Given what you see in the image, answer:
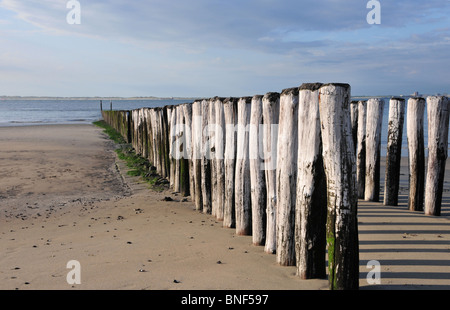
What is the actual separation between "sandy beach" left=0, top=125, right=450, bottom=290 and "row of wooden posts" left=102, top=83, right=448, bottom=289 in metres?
0.28

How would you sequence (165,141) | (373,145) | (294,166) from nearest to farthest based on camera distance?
(294,166), (373,145), (165,141)

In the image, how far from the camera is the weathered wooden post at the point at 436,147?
6520 mm

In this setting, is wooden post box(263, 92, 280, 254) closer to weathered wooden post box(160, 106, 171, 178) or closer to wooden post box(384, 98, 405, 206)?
wooden post box(384, 98, 405, 206)

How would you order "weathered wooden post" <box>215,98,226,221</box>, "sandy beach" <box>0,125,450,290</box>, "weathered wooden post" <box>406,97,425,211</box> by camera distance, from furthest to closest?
"weathered wooden post" <box>406,97,425,211</box> → "weathered wooden post" <box>215,98,226,221</box> → "sandy beach" <box>0,125,450,290</box>

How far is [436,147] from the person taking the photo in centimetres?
657

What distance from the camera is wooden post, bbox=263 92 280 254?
15.1 ft

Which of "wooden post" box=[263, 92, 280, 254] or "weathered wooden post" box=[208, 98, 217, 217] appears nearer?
"wooden post" box=[263, 92, 280, 254]

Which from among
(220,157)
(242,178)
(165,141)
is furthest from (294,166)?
(165,141)

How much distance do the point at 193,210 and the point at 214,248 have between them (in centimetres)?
224

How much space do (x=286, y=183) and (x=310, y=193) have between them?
47 cm

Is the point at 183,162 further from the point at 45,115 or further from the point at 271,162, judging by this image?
the point at 45,115

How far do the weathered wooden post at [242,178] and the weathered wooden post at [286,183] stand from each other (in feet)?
3.53

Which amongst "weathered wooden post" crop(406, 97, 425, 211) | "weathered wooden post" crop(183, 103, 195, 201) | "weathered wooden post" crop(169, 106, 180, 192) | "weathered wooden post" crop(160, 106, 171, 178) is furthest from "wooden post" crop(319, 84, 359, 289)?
"weathered wooden post" crop(160, 106, 171, 178)
